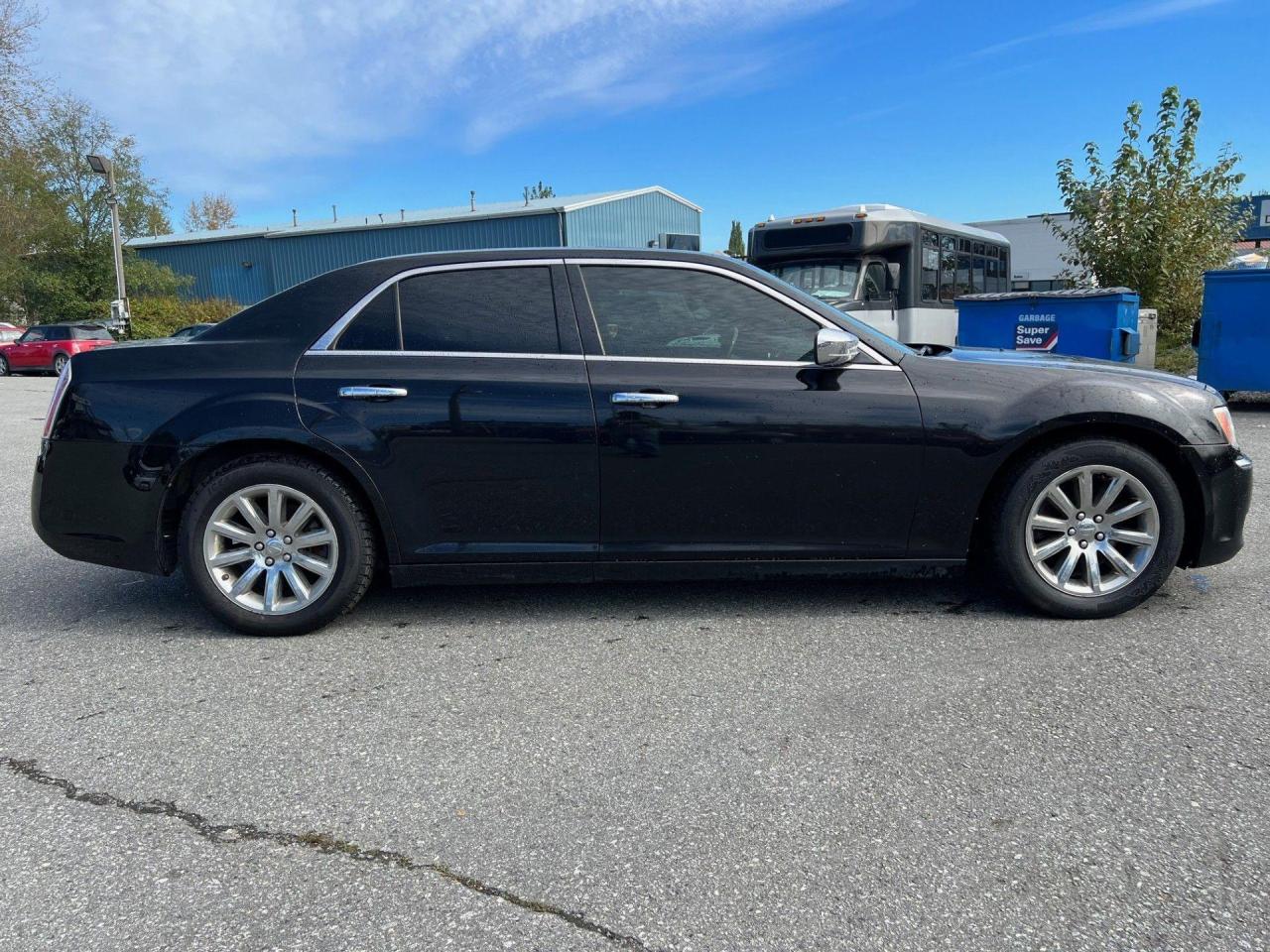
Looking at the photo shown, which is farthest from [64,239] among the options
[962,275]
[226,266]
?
[962,275]

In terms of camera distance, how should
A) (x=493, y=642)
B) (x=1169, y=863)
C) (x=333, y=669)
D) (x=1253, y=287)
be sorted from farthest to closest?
(x=1253, y=287) < (x=493, y=642) < (x=333, y=669) < (x=1169, y=863)

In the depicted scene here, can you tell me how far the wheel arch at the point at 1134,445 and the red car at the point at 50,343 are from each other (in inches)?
1052

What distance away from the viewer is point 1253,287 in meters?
11.2

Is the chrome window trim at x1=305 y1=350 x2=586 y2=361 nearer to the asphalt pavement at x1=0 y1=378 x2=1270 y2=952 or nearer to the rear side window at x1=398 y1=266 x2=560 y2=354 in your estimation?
the rear side window at x1=398 y1=266 x2=560 y2=354

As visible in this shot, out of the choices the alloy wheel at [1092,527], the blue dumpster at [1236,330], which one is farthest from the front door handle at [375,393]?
the blue dumpster at [1236,330]

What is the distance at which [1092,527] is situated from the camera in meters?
4.01

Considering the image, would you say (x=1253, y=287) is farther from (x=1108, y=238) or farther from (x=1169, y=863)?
(x=1169, y=863)

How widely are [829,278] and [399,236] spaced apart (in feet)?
102

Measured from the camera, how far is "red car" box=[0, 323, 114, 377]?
1008 inches

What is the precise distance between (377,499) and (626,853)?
2.04m

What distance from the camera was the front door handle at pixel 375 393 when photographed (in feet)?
12.7

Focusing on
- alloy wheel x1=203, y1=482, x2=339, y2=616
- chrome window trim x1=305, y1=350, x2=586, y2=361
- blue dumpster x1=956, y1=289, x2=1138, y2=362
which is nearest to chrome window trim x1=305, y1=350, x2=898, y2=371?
chrome window trim x1=305, y1=350, x2=586, y2=361

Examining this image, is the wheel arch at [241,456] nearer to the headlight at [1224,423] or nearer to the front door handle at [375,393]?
the front door handle at [375,393]

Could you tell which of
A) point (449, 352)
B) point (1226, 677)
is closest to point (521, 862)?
point (449, 352)
